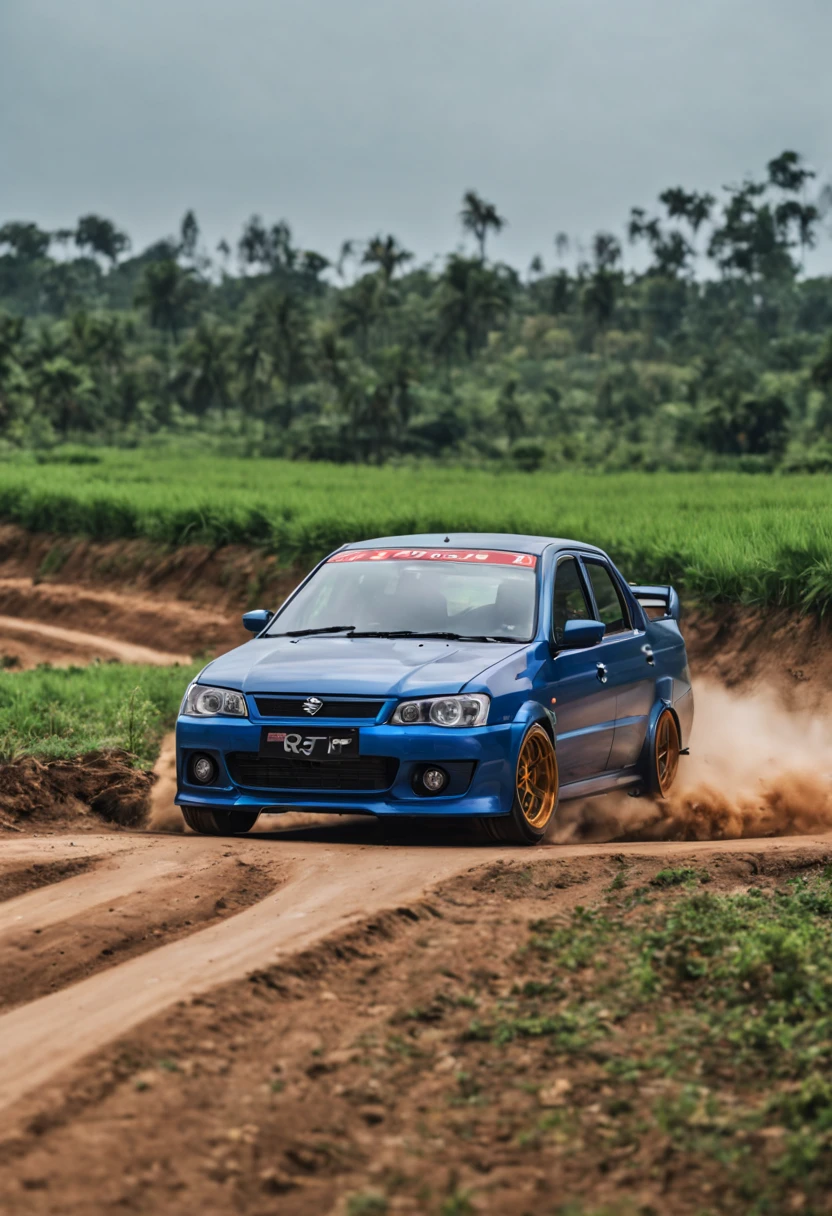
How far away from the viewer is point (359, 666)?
28.7 ft

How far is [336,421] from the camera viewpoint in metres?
93.1

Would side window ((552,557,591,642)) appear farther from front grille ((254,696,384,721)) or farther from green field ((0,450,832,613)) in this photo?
green field ((0,450,832,613))

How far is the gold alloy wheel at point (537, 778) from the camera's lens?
342 inches

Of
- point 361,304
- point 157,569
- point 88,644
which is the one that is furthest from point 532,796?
point 361,304

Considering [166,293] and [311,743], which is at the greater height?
[166,293]

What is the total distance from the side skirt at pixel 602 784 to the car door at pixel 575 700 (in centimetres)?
5

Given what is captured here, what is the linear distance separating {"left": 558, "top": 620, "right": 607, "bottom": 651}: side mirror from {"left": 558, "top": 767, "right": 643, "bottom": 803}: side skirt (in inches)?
32.5

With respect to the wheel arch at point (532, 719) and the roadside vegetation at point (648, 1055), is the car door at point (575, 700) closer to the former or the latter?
the wheel arch at point (532, 719)

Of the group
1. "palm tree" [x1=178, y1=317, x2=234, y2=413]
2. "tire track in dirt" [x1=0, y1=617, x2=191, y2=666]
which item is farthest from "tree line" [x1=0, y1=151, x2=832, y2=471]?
"tire track in dirt" [x1=0, y1=617, x2=191, y2=666]

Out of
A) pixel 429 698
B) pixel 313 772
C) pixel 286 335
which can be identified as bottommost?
pixel 313 772

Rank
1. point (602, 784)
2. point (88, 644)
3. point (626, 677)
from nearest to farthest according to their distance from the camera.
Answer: point (602, 784) → point (626, 677) → point (88, 644)

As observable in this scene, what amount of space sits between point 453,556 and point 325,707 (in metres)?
1.74

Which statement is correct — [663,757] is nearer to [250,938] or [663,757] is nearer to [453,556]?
[453,556]

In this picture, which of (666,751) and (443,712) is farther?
(666,751)
